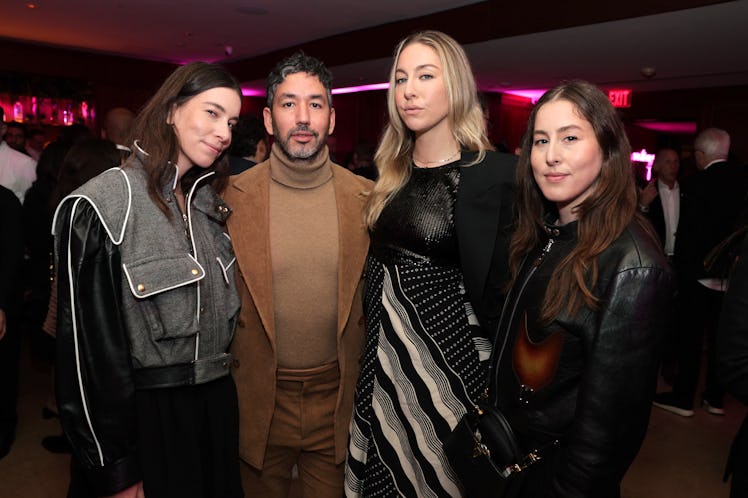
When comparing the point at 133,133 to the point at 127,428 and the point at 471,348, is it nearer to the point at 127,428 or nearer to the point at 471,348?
the point at 127,428

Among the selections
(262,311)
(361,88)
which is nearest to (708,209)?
(262,311)

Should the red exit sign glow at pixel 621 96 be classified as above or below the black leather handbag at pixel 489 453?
above

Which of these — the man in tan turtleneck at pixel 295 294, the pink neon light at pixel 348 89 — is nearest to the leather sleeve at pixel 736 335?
the man in tan turtleneck at pixel 295 294

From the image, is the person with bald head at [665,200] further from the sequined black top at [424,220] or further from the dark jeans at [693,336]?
the sequined black top at [424,220]

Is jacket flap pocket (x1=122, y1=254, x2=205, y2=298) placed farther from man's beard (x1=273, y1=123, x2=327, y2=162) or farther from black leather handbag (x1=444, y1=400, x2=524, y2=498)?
black leather handbag (x1=444, y1=400, x2=524, y2=498)

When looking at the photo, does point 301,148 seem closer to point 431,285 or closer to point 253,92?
point 431,285

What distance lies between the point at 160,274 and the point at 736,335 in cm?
135

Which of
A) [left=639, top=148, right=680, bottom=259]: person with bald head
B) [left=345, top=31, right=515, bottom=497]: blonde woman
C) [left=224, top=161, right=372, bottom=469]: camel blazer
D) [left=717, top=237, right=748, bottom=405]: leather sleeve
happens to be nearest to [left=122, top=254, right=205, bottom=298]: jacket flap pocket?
[left=224, top=161, right=372, bottom=469]: camel blazer

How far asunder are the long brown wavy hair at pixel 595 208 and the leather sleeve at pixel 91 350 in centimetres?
105

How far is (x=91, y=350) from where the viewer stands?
1.40 metres

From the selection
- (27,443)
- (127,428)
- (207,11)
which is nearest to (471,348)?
(127,428)

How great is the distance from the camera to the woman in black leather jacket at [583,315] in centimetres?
117

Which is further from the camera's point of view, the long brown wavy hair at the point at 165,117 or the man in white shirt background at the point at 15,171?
the man in white shirt background at the point at 15,171

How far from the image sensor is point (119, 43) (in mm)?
10062
